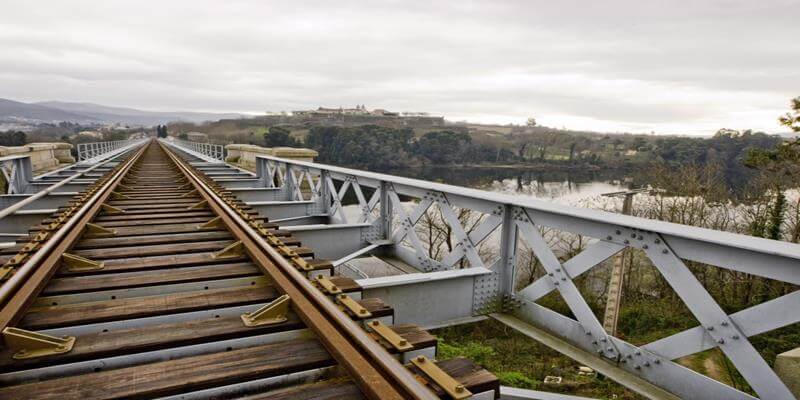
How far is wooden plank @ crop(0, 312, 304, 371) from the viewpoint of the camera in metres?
2.47

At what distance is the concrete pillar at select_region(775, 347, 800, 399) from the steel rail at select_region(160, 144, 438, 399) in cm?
223

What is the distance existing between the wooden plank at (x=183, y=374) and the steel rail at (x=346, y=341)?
128 millimetres

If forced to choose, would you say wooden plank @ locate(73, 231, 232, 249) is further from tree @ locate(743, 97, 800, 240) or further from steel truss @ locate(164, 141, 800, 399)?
tree @ locate(743, 97, 800, 240)

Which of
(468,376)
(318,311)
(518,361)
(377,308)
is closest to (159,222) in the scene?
(318,311)

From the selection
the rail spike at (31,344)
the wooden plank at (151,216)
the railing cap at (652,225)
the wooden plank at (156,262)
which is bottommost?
the wooden plank at (151,216)

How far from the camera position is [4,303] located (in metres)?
2.95

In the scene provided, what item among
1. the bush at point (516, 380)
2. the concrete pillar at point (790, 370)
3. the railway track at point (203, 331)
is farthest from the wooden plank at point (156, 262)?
the bush at point (516, 380)

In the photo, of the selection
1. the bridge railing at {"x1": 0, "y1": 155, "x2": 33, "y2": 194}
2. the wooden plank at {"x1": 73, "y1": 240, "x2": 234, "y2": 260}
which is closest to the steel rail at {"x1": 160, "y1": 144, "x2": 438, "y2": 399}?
the wooden plank at {"x1": 73, "y1": 240, "x2": 234, "y2": 260}

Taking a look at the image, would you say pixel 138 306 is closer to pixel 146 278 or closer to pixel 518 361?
pixel 146 278

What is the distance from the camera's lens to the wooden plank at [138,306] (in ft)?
9.69

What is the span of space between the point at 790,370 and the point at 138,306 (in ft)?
13.1

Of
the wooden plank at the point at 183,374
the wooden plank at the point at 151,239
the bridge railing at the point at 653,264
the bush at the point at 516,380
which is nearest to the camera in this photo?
the wooden plank at the point at 183,374

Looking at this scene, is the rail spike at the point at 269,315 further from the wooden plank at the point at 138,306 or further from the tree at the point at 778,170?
the tree at the point at 778,170

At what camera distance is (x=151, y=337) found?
274 centimetres
